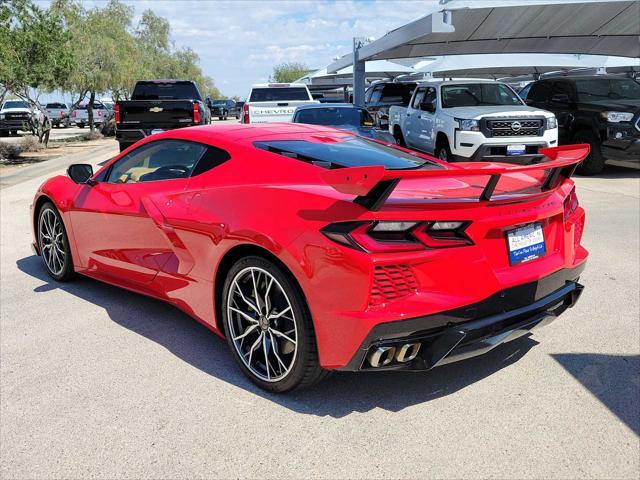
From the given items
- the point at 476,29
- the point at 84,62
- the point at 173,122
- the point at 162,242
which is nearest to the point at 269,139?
the point at 162,242

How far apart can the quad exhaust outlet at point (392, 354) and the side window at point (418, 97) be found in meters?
11.4

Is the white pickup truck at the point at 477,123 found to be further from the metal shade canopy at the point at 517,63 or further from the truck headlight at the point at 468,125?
the metal shade canopy at the point at 517,63

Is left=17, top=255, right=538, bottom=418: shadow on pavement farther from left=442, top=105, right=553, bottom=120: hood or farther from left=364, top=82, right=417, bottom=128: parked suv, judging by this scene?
left=364, top=82, right=417, bottom=128: parked suv

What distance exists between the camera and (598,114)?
12.1 metres

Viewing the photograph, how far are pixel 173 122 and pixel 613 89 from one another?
987 cm

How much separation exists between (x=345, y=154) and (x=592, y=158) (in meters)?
10.3

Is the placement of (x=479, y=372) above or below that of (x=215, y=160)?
below

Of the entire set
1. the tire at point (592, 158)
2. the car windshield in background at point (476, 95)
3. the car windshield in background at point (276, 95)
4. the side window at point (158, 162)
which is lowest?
the tire at point (592, 158)

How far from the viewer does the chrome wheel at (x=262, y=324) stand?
323 cm

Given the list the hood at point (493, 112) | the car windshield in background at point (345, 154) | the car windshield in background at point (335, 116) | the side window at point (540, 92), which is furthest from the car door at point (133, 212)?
the side window at point (540, 92)

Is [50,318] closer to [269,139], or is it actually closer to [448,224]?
[269,139]

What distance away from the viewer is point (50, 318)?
15.1 ft

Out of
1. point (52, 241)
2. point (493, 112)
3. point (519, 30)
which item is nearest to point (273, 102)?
point (493, 112)

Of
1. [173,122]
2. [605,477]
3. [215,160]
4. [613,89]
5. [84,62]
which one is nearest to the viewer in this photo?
[605,477]
